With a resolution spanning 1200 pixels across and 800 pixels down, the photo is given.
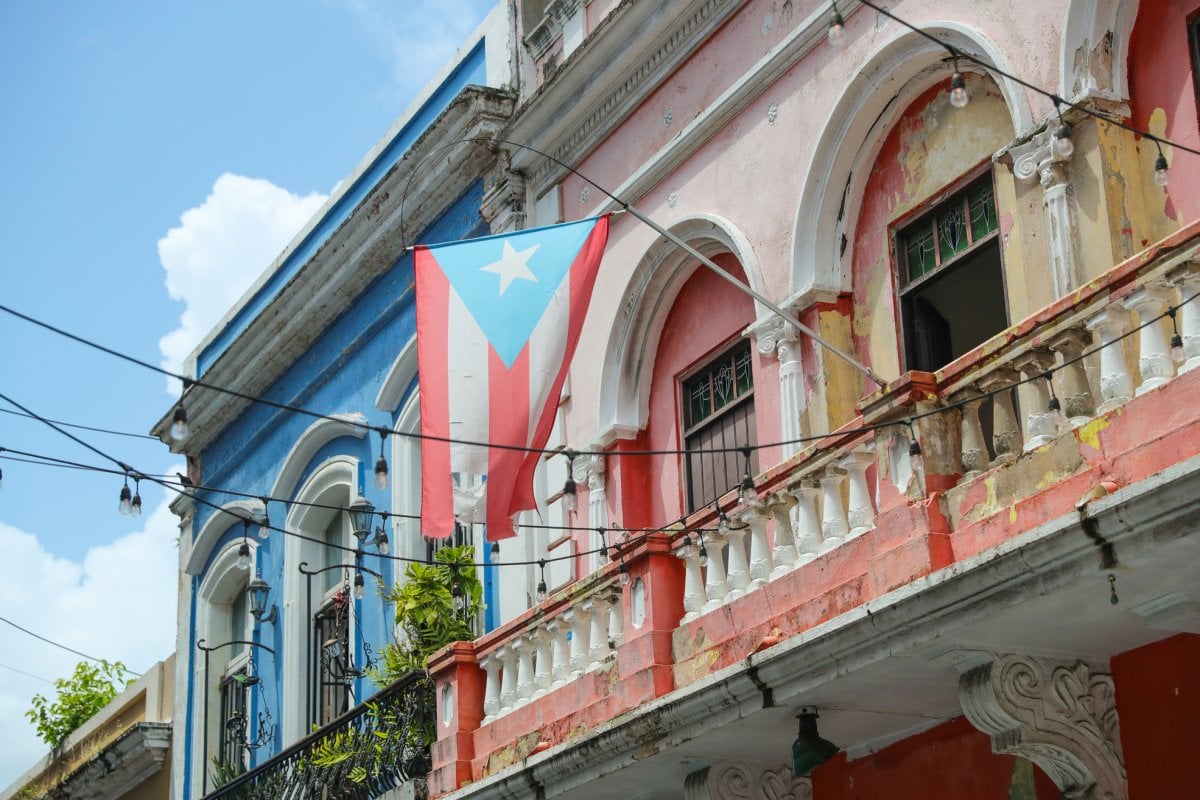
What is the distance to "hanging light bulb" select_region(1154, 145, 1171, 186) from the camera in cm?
877

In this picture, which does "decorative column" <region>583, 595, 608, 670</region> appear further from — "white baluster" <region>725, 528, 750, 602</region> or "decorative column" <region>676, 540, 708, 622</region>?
"white baluster" <region>725, 528, 750, 602</region>

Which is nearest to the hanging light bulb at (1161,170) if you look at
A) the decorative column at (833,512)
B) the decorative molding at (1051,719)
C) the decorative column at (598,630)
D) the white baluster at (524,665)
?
the decorative column at (833,512)

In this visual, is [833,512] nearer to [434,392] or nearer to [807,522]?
[807,522]

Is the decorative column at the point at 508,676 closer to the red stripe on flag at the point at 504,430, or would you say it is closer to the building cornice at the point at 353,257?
the red stripe on flag at the point at 504,430

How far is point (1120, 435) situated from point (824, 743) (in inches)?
94.1

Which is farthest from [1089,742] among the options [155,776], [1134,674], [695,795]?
[155,776]

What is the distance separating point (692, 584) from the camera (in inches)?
404

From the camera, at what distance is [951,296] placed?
36.1 ft

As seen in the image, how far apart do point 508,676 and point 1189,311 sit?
5534mm

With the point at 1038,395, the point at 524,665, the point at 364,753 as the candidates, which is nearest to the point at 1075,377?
the point at 1038,395

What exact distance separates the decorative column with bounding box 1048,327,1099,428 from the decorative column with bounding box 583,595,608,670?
141 inches

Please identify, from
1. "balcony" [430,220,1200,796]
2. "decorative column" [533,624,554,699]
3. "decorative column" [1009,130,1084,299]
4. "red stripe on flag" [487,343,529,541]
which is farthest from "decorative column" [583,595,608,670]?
"decorative column" [1009,130,1084,299]

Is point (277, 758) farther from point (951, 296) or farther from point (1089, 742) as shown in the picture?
point (1089, 742)

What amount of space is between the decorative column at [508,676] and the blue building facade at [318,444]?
2.42 meters
